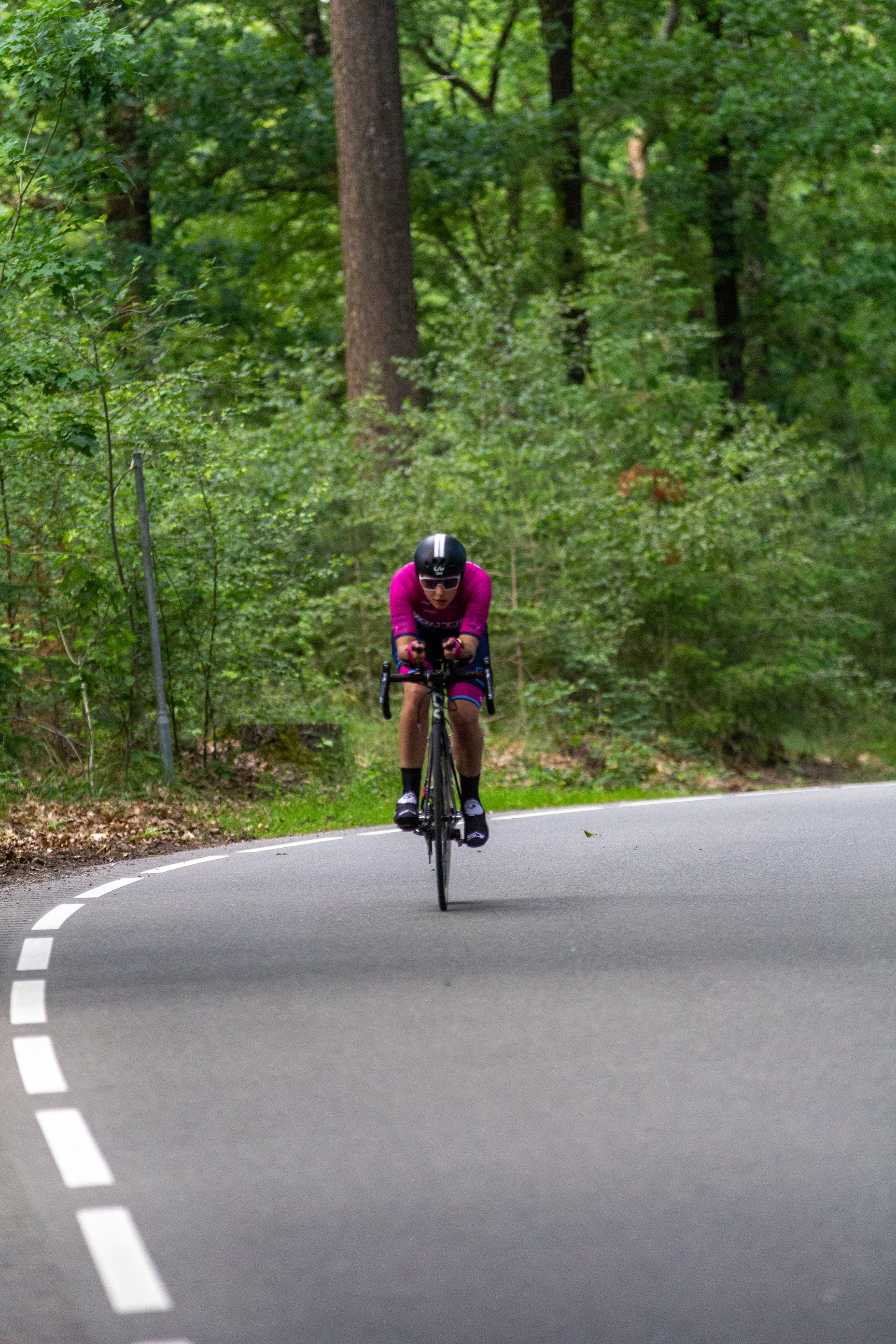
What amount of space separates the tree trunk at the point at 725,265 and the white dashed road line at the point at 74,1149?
1114 inches

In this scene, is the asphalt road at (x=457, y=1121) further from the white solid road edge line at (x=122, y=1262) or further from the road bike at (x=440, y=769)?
the road bike at (x=440, y=769)

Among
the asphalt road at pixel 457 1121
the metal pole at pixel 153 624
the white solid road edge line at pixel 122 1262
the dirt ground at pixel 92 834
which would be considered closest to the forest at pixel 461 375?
the metal pole at pixel 153 624

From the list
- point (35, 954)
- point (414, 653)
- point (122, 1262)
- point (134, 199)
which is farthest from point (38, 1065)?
point (134, 199)

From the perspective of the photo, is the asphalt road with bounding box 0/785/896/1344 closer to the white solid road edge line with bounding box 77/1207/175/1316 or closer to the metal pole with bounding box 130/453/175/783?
the white solid road edge line with bounding box 77/1207/175/1316

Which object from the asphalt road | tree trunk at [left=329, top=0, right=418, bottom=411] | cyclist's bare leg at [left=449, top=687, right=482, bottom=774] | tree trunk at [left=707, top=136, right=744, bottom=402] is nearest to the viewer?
the asphalt road

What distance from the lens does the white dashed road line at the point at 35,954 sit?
8.30m

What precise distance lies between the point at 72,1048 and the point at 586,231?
32.8 metres

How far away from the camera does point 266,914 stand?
9672mm

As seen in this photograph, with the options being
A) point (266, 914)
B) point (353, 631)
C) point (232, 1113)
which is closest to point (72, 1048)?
point (232, 1113)

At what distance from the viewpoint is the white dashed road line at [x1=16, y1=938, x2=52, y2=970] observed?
8.30 meters

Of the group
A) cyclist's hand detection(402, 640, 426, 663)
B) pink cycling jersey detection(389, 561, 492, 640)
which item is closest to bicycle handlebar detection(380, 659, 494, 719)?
cyclist's hand detection(402, 640, 426, 663)

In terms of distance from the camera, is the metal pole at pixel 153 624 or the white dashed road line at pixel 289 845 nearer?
the white dashed road line at pixel 289 845

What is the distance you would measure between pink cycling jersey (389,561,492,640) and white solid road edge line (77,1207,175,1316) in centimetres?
540

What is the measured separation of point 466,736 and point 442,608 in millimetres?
763
